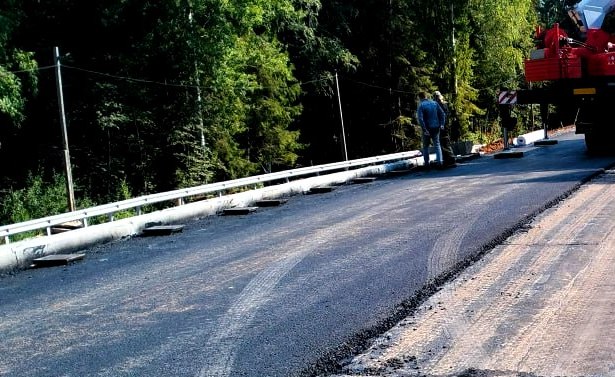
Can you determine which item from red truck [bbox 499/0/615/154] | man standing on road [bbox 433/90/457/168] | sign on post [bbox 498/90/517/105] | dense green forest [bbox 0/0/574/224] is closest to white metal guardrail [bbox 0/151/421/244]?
man standing on road [bbox 433/90/457/168]

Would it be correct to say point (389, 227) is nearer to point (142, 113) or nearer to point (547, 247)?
point (547, 247)

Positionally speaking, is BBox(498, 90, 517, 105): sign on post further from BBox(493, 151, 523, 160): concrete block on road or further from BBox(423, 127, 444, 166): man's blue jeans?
BBox(423, 127, 444, 166): man's blue jeans

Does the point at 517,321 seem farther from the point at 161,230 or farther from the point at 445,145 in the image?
the point at 445,145

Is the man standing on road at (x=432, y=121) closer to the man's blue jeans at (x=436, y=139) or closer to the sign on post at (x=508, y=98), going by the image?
the man's blue jeans at (x=436, y=139)

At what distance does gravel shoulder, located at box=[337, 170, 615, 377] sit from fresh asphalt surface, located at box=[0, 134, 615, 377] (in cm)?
25

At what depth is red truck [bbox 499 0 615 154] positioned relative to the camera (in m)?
16.9

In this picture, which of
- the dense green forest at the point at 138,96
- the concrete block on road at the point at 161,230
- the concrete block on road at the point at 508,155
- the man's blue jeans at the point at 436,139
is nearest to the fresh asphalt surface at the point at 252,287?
the concrete block on road at the point at 161,230

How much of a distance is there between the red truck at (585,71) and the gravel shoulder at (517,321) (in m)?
9.93

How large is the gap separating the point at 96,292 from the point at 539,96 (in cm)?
1380

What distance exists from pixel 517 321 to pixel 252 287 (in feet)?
7.92

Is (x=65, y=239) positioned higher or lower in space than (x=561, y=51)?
lower

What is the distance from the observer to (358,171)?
54.7 feet

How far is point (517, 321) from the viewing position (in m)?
5.20

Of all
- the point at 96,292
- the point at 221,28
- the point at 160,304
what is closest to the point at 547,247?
the point at 160,304
